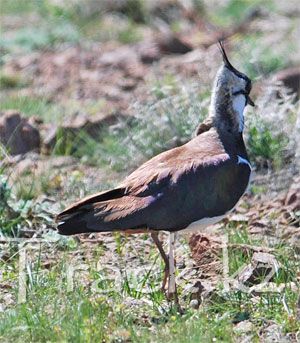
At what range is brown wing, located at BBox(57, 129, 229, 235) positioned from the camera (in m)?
6.05

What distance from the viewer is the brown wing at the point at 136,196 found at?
6047mm

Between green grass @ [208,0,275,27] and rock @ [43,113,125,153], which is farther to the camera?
green grass @ [208,0,275,27]

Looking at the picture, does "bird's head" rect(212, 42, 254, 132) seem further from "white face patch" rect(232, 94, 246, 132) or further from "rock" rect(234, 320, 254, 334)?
"rock" rect(234, 320, 254, 334)

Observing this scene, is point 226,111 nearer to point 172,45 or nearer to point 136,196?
point 136,196

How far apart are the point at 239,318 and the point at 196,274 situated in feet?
3.02

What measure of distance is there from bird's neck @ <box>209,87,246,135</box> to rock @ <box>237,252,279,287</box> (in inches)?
32.2

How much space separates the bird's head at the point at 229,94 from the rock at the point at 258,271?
841mm

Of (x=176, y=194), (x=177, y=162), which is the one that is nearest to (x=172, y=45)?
(x=177, y=162)

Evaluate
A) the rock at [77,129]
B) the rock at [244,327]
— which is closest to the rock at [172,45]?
the rock at [77,129]

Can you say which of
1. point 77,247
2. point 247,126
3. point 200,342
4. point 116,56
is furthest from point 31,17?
point 200,342

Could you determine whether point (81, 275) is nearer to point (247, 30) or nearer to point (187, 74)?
point (187, 74)

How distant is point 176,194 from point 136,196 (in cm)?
21

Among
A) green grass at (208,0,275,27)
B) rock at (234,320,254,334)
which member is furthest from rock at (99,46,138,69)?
rock at (234,320,254,334)

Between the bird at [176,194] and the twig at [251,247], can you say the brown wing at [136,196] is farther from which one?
the twig at [251,247]
